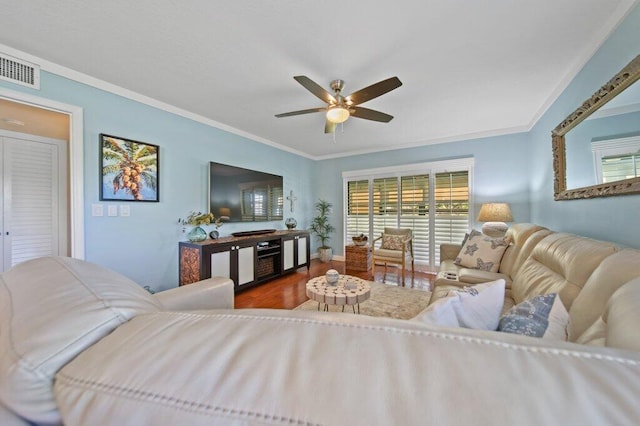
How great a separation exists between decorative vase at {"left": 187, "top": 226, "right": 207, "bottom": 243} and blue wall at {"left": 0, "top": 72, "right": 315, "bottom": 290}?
0.18 meters

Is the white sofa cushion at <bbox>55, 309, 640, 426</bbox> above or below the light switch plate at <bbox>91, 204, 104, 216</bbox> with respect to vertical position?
below

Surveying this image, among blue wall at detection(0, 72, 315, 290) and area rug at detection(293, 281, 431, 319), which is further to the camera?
area rug at detection(293, 281, 431, 319)

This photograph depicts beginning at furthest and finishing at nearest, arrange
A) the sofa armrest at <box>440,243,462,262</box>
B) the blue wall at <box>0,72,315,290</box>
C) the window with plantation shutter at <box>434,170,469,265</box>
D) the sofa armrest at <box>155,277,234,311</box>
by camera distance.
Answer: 1. the window with plantation shutter at <box>434,170,469,265</box>
2. the sofa armrest at <box>440,243,462,262</box>
3. the blue wall at <box>0,72,315,290</box>
4. the sofa armrest at <box>155,277,234,311</box>

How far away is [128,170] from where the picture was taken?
2617mm

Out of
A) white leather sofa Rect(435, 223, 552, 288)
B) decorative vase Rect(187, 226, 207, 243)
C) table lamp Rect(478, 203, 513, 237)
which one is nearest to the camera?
white leather sofa Rect(435, 223, 552, 288)

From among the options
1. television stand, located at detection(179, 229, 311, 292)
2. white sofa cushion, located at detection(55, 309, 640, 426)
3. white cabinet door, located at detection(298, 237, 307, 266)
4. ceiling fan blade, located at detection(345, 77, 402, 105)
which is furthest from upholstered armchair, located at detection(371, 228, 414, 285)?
white sofa cushion, located at detection(55, 309, 640, 426)

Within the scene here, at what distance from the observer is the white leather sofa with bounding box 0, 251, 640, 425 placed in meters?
0.27

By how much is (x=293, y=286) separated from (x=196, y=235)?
1491 mm

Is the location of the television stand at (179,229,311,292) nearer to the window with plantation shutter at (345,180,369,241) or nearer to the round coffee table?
the window with plantation shutter at (345,180,369,241)

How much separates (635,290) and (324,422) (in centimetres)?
102

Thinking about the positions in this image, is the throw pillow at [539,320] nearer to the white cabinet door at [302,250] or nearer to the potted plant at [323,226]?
the white cabinet door at [302,250]

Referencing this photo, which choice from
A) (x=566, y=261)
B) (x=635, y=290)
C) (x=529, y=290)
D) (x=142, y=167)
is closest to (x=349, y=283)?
(x=529, y=290)

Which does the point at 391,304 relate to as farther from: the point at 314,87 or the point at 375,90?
the point at 314,87

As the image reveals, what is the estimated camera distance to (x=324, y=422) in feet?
0.88
